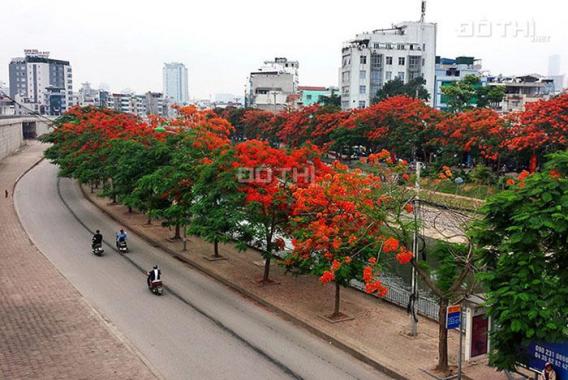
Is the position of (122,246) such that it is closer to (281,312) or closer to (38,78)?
(281,312)

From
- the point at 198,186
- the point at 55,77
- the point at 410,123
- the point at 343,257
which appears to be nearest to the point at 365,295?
the point at 343,257

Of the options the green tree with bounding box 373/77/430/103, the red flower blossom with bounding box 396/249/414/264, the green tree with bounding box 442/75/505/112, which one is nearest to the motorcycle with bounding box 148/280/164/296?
A: the red flower blossom with bounding box 396/249/414/264

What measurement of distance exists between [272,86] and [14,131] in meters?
56.8

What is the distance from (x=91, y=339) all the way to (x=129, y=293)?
5.09 meters

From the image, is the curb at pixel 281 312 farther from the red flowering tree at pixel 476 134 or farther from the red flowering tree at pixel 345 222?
the red flowering tree at pixel 476 134

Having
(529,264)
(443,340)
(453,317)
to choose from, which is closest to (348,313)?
(443,340)

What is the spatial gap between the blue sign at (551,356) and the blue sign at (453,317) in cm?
205

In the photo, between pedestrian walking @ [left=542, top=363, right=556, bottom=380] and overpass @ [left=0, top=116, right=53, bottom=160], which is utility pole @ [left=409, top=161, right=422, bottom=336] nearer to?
pedestrian walking @ [left=542, top=363, right=556, bottom=380]

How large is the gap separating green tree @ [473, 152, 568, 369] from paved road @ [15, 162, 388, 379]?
165 inches

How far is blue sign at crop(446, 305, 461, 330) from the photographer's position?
Answer: 46.9 feet

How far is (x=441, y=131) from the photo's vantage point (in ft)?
160

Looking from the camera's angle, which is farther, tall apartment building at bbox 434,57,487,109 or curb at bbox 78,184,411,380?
tall apartment building at bbox 434,57,487,109

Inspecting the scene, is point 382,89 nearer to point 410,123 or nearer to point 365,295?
point 410,123

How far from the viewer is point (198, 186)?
75.5ft
